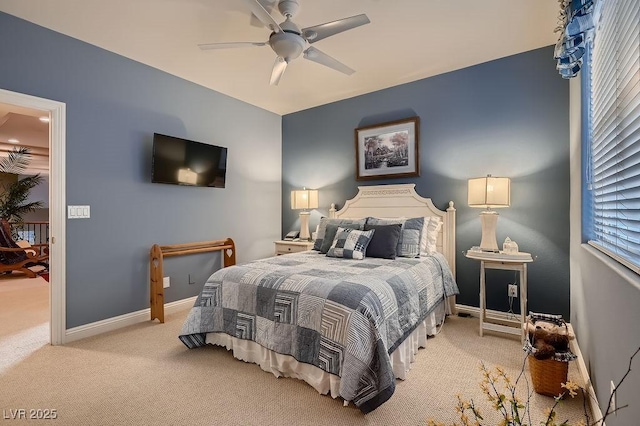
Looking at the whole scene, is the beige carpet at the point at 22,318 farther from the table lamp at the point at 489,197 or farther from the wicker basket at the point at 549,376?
the table lamp at the point at 489,197

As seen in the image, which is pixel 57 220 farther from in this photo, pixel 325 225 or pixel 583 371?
pixel 583 371

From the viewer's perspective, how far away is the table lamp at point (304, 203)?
448 cm

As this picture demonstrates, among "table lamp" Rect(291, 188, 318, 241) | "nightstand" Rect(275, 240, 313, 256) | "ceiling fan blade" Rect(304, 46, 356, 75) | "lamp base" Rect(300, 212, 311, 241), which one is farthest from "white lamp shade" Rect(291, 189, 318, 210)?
"ceiling fan blade" Rect(304, 46, 356, 75)

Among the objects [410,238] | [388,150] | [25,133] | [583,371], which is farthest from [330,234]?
[25,133]

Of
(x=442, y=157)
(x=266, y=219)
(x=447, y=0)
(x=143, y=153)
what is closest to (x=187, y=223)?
(x=143, y=153)

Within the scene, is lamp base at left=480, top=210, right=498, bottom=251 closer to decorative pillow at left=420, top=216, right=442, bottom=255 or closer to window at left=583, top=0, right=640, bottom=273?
decorative pillow at left=420, top=216, right=442, bottom=255

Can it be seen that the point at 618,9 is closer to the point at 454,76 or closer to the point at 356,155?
the point at 454,76

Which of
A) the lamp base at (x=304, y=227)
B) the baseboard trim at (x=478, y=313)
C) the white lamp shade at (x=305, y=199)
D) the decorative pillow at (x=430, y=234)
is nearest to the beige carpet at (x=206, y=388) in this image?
the baseboard trim at (x=478, y=313)

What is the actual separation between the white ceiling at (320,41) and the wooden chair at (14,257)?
13.0 ft

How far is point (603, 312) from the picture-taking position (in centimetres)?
159

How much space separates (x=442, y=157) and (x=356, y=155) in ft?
3.72

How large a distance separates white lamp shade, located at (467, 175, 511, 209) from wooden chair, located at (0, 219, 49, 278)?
21.0 ft

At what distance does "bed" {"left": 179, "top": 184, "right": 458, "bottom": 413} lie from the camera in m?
1.83

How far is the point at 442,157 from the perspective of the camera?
3.69 m
